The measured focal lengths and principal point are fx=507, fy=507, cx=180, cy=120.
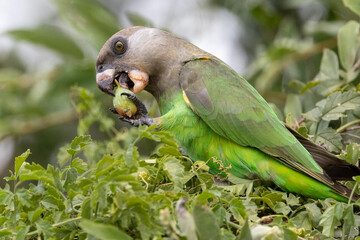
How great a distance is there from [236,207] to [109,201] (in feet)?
1.43

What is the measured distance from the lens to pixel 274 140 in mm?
2600

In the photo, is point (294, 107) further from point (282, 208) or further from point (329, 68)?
point (282, 208)

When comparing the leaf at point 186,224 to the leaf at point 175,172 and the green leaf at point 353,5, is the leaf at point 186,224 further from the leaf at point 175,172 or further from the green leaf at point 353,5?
the green leaf at point 353,5

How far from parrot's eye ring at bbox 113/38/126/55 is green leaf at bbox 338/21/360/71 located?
134 centimetres

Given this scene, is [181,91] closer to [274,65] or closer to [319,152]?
[319,152]

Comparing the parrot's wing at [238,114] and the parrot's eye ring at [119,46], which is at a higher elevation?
the parrot's eye ring at [119,46]

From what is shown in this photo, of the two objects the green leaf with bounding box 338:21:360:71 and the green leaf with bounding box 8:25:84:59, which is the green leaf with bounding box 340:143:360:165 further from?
the green leaf with bounding box 8:25:84:59

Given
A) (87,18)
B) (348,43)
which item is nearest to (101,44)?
(87,18)

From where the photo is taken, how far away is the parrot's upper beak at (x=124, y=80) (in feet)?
9.96

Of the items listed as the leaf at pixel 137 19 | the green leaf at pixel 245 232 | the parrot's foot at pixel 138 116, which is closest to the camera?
the green leaf at pixel 245 232

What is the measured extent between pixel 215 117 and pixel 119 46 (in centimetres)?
83

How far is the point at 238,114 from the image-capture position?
271cm

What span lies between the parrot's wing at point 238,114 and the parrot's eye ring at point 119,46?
0.47m

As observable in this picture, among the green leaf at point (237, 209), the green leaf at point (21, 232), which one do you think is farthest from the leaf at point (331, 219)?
the green leaf at point (21, 232)
